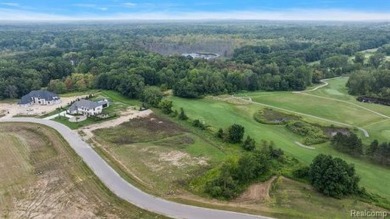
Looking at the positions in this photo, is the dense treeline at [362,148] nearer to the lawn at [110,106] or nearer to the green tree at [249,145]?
the green tree at [249,145]

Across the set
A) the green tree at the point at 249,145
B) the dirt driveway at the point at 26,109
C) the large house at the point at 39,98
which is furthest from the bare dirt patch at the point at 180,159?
the large house at the point at 39,98

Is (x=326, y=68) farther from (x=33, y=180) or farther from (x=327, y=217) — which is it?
(x=33, y=180)

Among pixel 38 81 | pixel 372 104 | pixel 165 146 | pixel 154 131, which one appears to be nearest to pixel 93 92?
pixel 38 81

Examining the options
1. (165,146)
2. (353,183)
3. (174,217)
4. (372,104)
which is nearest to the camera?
(174,217)

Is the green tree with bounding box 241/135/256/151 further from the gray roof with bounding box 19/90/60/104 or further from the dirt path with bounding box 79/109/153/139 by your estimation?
the gray roof with bounding box 19/90/60/104

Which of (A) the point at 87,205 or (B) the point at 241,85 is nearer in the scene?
(A) the point at 87,205

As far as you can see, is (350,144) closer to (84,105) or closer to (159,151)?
(159,151)
